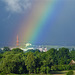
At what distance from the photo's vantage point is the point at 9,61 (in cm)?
2223

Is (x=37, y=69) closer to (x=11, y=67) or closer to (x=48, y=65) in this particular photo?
(x=48, y=65)

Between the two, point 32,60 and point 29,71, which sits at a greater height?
point 32,60

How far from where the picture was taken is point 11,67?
21844mm

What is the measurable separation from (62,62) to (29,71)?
13.5 meters

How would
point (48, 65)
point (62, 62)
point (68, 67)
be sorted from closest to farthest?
point (48, 65) < point (68, 67) < point (62, 62)

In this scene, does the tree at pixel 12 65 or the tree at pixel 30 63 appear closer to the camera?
the tree at pixel 12 65

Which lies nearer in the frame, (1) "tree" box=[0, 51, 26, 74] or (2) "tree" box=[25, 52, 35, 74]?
(1) "tree" box=[0, 51, 26, 74]

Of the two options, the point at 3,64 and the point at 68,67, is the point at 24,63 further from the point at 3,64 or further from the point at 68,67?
the point at 68,67

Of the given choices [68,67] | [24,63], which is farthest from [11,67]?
[68,67]

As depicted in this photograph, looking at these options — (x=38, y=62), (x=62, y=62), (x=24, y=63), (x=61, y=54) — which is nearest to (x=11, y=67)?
(x=24, y=63)

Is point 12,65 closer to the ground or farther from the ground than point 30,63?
closer to the ground

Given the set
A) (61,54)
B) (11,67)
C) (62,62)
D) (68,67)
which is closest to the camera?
(11,67)

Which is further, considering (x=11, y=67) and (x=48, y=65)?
(x=48, y=65)

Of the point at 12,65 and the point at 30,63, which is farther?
the point at 30,63
